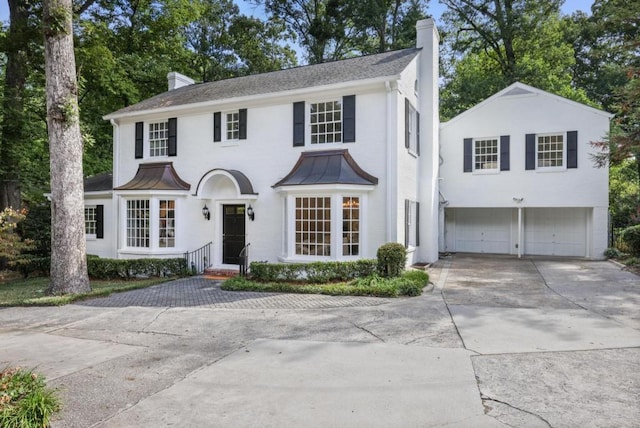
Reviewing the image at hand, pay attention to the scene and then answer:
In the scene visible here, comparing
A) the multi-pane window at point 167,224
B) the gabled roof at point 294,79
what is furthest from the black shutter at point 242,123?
the multi-pane window at point 167,224

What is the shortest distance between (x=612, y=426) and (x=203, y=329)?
5946 millimetres

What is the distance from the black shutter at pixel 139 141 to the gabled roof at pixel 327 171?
664cm

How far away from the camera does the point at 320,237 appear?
1208 centimetres

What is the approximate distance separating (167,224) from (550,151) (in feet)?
50.8

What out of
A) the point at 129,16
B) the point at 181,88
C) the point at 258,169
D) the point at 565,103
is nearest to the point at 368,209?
the point at 258,169

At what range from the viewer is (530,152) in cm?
1662

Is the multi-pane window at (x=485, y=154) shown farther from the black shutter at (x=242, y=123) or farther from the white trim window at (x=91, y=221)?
the white trim window at (x=91, y=221)

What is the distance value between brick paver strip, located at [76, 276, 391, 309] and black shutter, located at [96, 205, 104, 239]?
6.22 m

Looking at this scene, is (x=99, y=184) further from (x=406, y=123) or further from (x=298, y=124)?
(x=406, y=123)

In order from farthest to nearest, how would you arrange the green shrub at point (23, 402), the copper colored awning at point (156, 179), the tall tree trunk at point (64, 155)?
the copper colored awning at point (156, 179), the tall tree trunk at point (64, 155), the green shrub at point (23, 402)

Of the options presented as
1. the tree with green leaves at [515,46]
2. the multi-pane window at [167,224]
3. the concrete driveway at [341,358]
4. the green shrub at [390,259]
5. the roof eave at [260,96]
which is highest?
the tree with green leaves at [515,46]

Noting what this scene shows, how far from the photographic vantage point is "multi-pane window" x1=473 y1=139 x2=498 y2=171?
17406mm

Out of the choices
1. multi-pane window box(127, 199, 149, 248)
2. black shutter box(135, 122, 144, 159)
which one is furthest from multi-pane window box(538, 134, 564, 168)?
black shutter box(135, 122, 144, 159)

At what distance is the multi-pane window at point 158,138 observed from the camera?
1555 centimetres
